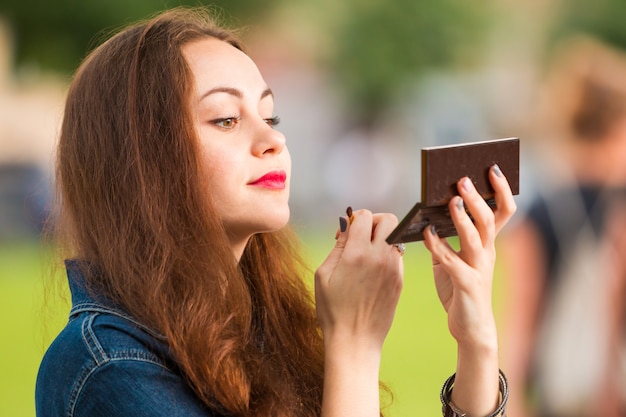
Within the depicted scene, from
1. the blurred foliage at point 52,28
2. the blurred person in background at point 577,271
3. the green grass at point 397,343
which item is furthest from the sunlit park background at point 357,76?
the blurred person in background at point 577,271

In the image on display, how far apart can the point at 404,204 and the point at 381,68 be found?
4128 millimetres

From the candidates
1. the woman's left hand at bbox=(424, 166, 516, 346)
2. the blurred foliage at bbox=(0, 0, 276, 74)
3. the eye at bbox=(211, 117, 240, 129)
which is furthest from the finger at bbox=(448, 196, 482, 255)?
the blurred foliage at bbox=(0, 0, 276, 74)

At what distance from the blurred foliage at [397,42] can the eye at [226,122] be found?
1968 centimetres

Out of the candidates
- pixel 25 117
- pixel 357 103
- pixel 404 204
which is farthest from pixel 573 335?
pixel 357 103

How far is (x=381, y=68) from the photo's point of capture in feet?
70.8

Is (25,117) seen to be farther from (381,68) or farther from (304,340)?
(304,340)

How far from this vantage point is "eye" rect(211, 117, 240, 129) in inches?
74.6

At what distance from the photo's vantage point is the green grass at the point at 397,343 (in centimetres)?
697

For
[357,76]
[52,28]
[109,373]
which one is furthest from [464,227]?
[357,76]

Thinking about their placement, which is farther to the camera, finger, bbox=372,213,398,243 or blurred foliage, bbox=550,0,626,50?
blurred foliage, bbox=550,0,626,50

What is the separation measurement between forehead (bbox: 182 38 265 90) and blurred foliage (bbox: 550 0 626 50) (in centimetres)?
1959

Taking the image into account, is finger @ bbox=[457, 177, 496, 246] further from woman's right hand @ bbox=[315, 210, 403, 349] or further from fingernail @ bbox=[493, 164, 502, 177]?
woman's right hand @ bbox=[315, 210, 403, 349]

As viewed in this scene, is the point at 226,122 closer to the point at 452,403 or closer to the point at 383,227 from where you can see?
the point at 383,227

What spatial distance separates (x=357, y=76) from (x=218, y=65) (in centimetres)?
2018
